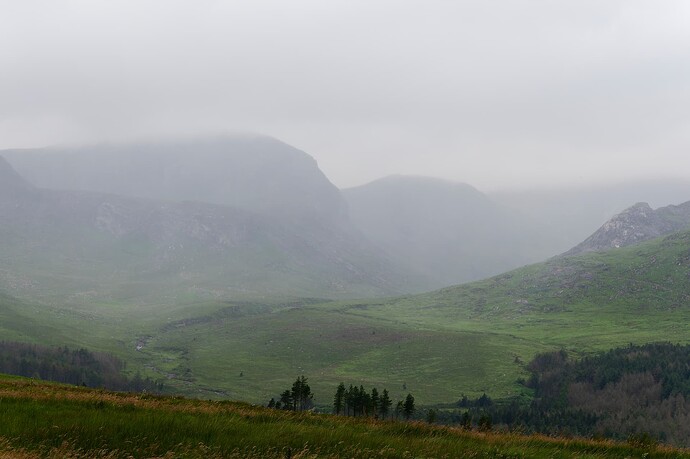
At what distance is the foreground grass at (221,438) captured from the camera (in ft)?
48.3

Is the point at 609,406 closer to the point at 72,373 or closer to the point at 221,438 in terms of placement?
the point at 221,438

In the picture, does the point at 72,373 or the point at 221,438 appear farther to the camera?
the point at 72,373

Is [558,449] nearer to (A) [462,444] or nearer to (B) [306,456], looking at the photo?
(A) [462,444]

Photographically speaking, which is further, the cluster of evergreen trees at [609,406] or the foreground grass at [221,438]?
the cluster of evergreen trees at [609,406]

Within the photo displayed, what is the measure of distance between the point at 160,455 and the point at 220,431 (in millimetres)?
2911

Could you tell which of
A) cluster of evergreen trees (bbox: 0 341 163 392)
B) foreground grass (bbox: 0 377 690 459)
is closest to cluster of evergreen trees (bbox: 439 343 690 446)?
cluster of evergreen trees (bbox: 0 341 163 392)

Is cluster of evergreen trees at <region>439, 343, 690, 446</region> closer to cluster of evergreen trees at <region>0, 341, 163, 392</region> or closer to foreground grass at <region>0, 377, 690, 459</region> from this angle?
cluster of evergreen trees at <region>0, 341, 163, 392</region>

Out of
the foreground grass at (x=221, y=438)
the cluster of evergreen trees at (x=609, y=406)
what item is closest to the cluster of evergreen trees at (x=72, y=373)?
the cluster of evergreen trees at (x=609, y=406)

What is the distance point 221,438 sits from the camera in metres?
16.4

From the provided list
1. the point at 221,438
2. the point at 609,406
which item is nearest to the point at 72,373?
the point at 221,438

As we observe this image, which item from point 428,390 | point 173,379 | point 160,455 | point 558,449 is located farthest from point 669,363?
point 160,455

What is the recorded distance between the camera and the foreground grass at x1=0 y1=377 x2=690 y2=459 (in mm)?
14734

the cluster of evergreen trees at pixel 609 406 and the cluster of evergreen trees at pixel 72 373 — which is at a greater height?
the cluster of evergreen trees at pixel 72 373

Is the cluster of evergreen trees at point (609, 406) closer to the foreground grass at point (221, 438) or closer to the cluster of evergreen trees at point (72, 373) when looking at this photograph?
the cluster of evergreen trees at point (72, 373)
